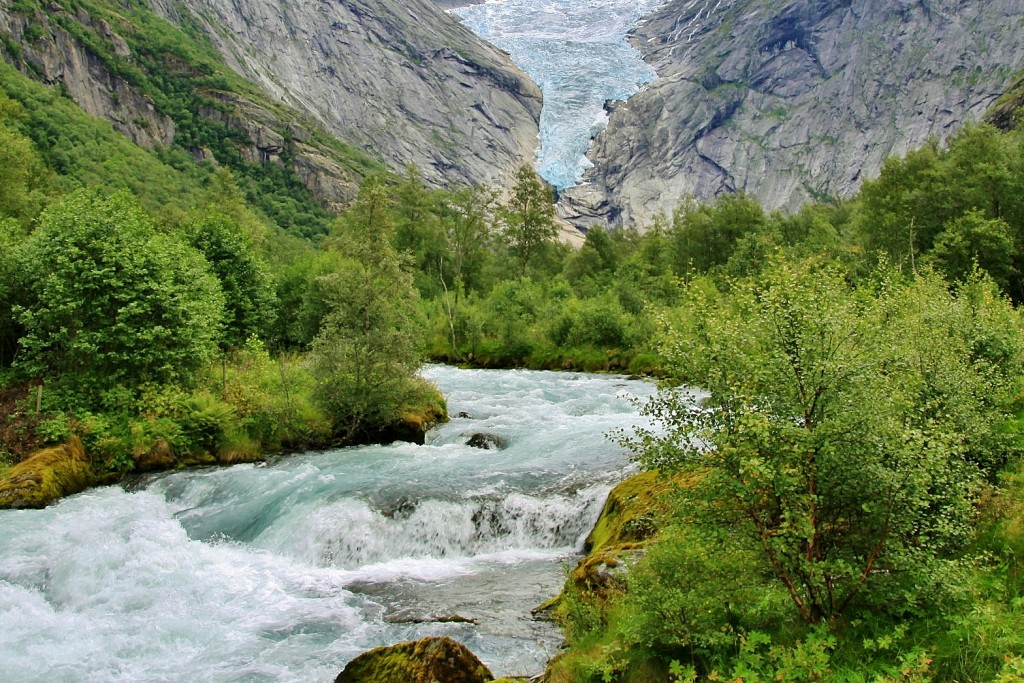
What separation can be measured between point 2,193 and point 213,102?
330 ft

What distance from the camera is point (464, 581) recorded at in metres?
11.5

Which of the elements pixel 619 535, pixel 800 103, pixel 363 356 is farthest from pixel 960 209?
pixel 800 103

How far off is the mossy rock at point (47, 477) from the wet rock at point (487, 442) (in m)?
9.68

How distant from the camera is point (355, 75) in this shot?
581ft

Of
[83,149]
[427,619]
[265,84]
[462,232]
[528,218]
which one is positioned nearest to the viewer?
[427,619]

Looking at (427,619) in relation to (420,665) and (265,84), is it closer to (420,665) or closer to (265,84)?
(420,665)

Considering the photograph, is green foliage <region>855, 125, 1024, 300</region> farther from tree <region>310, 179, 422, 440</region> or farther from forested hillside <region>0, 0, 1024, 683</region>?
tree <region>310, 179, 422, 440</region>

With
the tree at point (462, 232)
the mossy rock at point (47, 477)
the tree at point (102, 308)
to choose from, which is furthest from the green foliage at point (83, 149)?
the mossy rock at point (47, 477)

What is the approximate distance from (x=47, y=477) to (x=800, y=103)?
186 meters

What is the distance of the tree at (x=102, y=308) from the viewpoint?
1770 cm

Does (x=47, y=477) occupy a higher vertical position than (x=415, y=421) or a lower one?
lower

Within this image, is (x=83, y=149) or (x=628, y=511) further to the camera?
(x=83, y=149)

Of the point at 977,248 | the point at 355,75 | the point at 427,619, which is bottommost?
the point at 427,619

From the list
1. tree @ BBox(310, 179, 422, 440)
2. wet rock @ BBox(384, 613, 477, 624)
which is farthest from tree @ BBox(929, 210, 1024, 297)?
wet rock @ BBox(384, 613, 477, 624)
